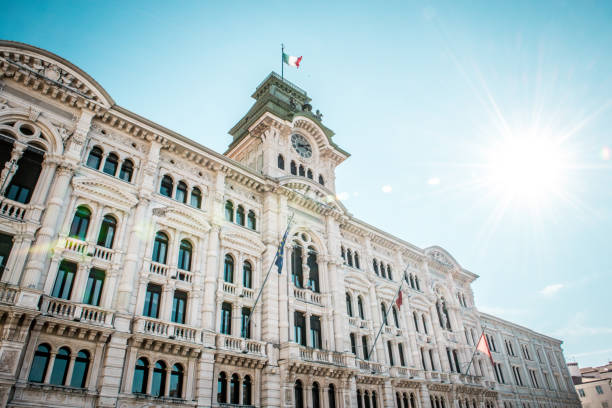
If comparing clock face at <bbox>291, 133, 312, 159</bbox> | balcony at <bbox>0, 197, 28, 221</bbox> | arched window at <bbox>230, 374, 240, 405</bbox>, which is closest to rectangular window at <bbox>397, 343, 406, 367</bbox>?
arched window at <bbox>230, 374, 240, 405</bbox>

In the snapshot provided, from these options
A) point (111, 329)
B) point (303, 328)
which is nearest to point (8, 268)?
point (111, 329)

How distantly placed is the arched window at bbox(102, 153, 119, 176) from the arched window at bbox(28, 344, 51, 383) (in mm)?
9675

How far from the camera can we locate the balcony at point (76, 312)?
18.0m

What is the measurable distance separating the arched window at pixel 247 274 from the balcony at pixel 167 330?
17.2ft

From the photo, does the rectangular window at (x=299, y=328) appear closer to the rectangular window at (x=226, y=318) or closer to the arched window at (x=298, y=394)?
the arched window at (x=298, y=394)

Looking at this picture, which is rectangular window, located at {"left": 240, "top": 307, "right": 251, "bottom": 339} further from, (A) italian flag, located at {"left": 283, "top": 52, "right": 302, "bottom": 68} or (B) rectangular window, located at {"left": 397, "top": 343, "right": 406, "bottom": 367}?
(A) italian flag, located at {"left": 283, "top": 52, "right": 302, "bottom": 68}

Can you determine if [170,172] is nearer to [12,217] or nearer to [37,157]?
[37,157]

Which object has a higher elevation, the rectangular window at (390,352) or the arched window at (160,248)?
the arched window at (160,248)

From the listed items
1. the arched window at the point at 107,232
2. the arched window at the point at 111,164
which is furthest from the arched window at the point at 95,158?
the arched window at the point at 107,232

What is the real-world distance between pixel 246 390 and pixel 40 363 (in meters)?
10.7


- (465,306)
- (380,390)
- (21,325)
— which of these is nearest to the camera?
(21,325)

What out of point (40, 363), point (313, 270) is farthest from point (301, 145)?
point (40, 363)

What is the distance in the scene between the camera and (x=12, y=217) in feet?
60.8

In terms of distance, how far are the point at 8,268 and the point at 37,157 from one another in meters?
5.95
